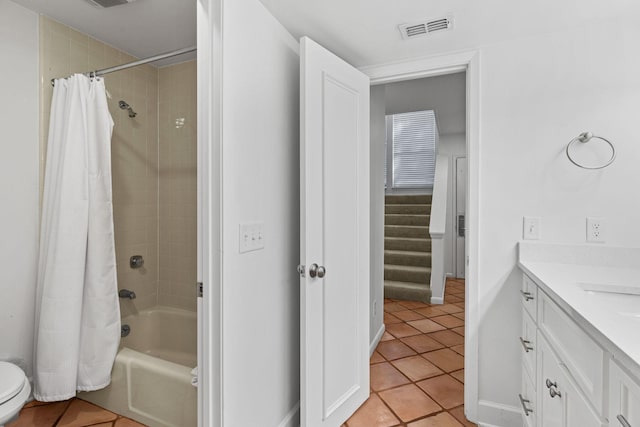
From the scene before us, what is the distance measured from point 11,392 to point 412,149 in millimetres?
6242

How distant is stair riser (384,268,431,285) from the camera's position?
14.0 feet

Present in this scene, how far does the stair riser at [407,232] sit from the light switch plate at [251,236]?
3.82 m

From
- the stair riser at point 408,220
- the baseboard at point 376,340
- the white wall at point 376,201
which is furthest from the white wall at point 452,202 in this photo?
the white wall at point 376,201

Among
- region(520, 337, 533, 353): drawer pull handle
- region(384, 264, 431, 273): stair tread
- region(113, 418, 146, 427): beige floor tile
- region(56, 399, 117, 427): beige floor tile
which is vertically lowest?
region(113, 418, 146, 427): beige floor tile

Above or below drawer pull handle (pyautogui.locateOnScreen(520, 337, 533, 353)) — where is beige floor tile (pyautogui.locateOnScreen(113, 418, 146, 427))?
below

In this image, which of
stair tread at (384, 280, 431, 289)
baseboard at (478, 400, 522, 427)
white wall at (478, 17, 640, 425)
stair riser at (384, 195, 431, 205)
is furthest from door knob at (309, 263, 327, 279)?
stair riser at (384, 195, 431, 205)

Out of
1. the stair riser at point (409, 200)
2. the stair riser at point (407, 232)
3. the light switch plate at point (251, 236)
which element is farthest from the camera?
the stair riser at point (409, 200)

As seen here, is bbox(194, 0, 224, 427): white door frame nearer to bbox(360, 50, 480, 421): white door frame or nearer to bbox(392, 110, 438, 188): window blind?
bbox(360, 50, 480, 421): white door frame

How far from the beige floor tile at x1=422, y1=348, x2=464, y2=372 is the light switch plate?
186cm

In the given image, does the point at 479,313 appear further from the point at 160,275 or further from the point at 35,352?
the point at 35,352

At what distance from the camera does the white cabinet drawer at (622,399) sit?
2.28ft

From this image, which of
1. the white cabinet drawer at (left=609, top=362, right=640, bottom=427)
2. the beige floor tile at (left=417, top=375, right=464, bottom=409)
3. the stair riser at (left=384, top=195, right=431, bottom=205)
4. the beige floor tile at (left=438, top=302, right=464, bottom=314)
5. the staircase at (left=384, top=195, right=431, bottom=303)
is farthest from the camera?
the stair riser at (left=384, top=195, right=431, bottom=205)

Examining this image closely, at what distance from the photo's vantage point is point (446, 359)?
104 inches

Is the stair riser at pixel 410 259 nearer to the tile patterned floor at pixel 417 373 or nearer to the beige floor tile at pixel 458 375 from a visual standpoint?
the tile patterned floor at pixel 417 373
